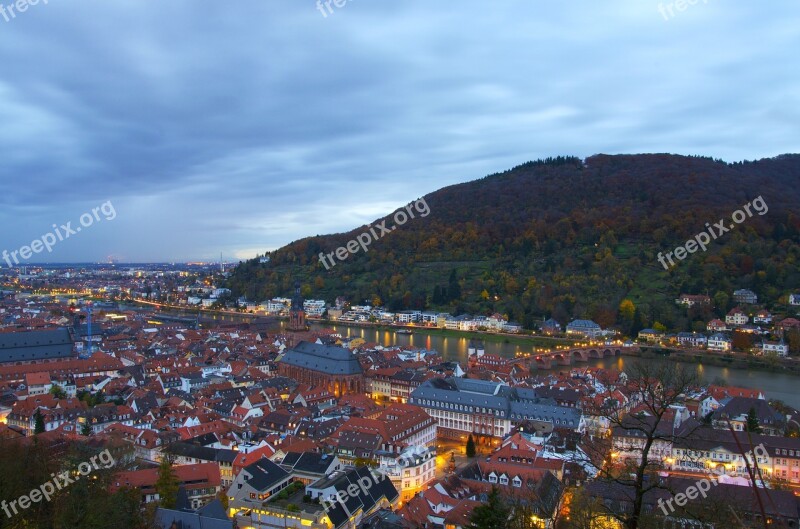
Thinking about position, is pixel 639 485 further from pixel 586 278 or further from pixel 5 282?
pixel 5 282

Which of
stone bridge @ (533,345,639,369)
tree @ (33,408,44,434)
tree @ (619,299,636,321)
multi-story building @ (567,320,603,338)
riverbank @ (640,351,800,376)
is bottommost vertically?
riverbank @ (640,351,800,376)

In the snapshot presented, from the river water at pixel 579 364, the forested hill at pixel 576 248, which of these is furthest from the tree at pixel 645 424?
the forested hill at pixel 576 248

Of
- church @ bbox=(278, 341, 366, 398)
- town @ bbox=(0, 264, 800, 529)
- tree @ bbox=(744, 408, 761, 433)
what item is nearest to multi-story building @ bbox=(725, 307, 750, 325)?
town @ bbox=(0, 264, 800, 529)

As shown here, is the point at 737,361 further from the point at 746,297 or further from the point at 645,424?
the point at 645,424

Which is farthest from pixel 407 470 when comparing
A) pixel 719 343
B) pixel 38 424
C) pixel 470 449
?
pixel 719 343

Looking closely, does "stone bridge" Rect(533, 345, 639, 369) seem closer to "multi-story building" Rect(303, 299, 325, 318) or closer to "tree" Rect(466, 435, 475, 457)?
"tree" Rect(466, 435, 475, 457)

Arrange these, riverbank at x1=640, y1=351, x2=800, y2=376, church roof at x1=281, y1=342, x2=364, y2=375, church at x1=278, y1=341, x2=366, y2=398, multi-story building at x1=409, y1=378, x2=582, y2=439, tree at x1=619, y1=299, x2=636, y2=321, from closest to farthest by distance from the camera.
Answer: multi-story building at x1=409, y1=378, x2=582, y2=439, church at x1=278, y1=341, x2=366, y2=398, church roof at x1=281, y1=342, x2=364, y2=375, riverbank at x1=640, y1=351, x2=800, y2=376, tree at x1=619, y1=299, x2=636, y2=321

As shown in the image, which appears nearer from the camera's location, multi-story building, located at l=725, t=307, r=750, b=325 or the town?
the town
